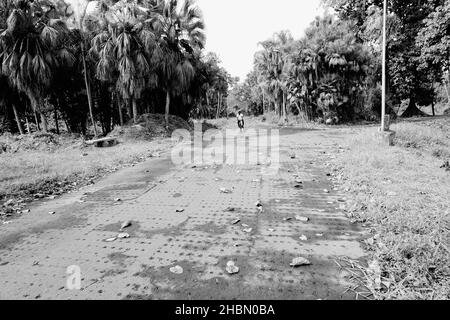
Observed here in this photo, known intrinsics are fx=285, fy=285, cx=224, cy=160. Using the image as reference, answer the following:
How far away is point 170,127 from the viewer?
54.9 ft

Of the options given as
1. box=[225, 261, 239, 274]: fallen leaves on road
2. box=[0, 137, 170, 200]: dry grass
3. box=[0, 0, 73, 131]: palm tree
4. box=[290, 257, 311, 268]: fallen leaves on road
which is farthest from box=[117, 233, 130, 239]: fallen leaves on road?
box=[0, 0, 73, 131]: palm tree

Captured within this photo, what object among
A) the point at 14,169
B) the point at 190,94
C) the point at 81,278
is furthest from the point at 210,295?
the point at 190,94

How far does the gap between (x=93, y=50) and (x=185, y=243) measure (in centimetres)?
1491

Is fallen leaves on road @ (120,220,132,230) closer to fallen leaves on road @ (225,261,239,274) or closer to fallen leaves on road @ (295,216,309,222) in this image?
fallen leaves on road @ (225,261,239,274)

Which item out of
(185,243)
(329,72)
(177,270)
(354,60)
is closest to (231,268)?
(177,270)

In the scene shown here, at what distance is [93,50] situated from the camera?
14992 millimetres

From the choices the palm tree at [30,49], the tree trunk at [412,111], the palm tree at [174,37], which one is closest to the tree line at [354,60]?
the tree trunk at [412,111]

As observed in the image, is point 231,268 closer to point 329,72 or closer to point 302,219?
point 302,219

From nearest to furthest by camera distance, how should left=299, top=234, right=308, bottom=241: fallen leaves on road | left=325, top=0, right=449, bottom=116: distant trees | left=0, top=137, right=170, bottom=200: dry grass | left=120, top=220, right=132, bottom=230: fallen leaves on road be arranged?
left=299, top=234, right=308, bottom=241: fallen leaves on road, left=120, top=220, right=132, bottom=230: fallen leaves on road, left=0, top=137, right=170, bottom=200: dry grass, left=325, top=0, right=449, bottom=116: distant trees

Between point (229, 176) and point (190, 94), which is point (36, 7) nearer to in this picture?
point (190, 94)

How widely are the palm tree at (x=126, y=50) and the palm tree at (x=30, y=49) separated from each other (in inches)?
83.9

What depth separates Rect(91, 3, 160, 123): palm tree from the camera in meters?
14.4

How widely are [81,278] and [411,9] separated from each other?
25.9m

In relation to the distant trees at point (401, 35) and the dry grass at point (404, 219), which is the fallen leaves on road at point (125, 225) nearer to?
the dry grass at point (404, 219)
